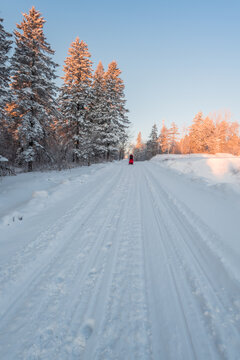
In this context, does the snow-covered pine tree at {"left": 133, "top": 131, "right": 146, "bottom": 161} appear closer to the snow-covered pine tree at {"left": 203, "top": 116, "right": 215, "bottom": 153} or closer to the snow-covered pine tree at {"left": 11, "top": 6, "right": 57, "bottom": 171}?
the snow-covered pine tree at {"left": 203, "top": 116, "right": 215, "bottom": 153}

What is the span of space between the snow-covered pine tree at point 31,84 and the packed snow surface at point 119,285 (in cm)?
919

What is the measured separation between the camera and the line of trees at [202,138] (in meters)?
35.3

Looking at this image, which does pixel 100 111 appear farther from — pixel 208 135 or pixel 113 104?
pixel 208 135

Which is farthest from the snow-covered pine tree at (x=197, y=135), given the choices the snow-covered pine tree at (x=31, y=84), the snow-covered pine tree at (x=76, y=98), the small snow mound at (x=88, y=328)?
the small snow mound at (x=88, y=328)

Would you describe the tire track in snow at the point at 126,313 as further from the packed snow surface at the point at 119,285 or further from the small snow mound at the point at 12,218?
the small snow mound at the point at 12,218

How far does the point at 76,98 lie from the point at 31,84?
502 centimetres

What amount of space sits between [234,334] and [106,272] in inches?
58.2

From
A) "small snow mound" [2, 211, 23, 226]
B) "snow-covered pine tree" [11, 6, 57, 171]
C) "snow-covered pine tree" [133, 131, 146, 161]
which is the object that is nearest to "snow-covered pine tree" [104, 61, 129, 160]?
"snow-covered pine tree" [11, 6, 57, 171]

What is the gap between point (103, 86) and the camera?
68.8 feet

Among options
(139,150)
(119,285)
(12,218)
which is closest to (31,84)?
(12,218)

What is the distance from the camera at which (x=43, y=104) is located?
12.6m

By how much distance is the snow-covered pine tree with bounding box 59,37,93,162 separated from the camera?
15.9 meters

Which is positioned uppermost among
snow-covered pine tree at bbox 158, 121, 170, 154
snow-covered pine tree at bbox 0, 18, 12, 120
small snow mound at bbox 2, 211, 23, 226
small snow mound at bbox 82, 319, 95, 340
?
snow-covered pine tree at bbox 158, 121, 170, 154

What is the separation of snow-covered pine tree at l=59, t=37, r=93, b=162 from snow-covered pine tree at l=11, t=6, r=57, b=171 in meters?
3.76
